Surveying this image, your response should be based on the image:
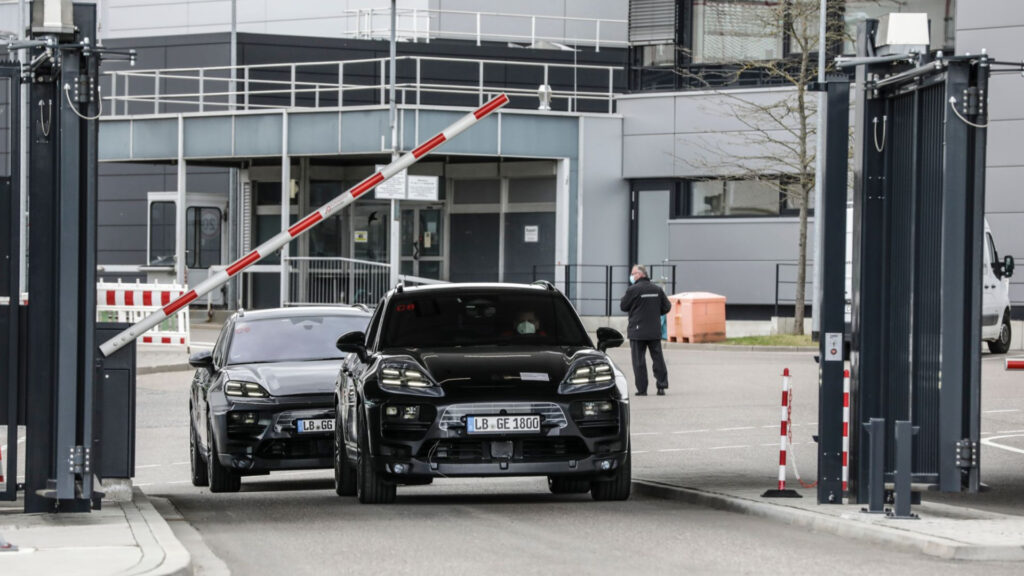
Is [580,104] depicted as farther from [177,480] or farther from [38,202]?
[38,202]

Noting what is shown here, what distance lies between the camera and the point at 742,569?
936 centimetres

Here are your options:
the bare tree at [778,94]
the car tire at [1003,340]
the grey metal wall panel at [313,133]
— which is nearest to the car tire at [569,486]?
the car tire at [1003,340]

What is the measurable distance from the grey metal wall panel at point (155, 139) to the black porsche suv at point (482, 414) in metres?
32.9

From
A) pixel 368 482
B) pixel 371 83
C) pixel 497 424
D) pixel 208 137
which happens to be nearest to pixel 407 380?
pixel 497 424

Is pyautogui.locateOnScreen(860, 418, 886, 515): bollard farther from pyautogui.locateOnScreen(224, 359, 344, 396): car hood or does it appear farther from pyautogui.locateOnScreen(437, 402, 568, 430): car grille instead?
pyautogui.locateOnScreen(224, 359, 344, 396): car hood

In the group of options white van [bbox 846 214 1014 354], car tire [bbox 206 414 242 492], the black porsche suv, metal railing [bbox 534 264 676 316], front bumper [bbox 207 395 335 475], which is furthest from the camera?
metal railing [bbox 534 264 676 316]

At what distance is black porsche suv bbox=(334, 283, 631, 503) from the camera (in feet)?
40.0

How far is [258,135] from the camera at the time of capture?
43844 mm

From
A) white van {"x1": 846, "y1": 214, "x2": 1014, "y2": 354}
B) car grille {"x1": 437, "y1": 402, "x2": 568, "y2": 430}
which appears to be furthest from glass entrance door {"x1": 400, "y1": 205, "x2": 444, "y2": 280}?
car grille {"x1": 437, "y1": 402, "x2": 568, "y2": 430}

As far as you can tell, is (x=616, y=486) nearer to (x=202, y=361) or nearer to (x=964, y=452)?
(x=964, y=452)

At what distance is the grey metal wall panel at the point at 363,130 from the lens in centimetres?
4225

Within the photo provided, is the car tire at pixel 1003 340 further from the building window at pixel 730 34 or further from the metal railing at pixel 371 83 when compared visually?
the metal railing at pixel 371 83

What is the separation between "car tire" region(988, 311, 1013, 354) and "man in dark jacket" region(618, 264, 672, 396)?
33.8ft

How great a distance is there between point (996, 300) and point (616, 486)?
2210cm
